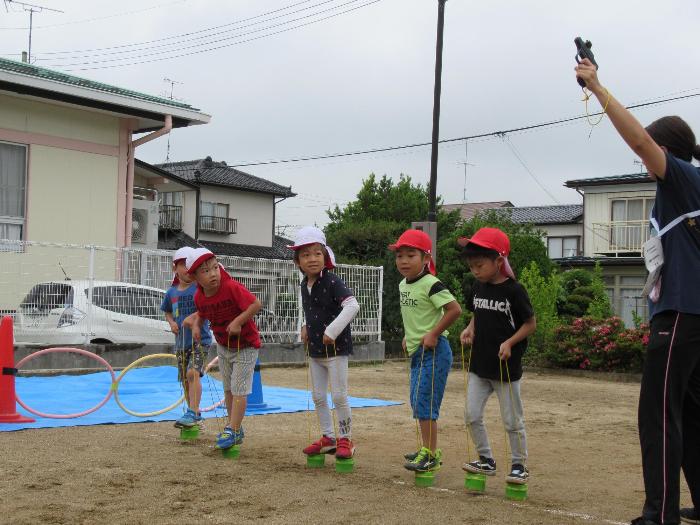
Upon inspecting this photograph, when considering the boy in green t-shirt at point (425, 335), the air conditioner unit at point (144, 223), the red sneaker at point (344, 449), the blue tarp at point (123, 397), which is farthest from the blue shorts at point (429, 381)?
the air conditioner unit at point (144, 223)

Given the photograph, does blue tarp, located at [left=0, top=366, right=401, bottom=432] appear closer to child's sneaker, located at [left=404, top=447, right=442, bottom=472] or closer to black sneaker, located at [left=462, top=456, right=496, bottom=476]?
child's sneaker, located at [left=404, top=447, right=442, bottom=472]

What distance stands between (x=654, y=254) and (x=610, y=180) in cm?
3194

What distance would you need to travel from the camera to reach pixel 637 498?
4.91 metres

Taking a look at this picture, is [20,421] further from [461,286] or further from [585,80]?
[461,286]

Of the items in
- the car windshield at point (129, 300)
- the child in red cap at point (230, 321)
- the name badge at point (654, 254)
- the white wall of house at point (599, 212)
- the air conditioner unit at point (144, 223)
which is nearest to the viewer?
the name badge at point (654, 254)

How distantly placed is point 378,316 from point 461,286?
4.03 metres

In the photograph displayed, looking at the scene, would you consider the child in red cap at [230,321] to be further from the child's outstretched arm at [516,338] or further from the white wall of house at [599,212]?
the white wall of house at [599,212]

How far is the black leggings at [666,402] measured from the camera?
3.85 m

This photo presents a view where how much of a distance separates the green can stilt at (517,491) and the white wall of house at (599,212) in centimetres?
3161

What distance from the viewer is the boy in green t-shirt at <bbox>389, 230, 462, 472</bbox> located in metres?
5.17

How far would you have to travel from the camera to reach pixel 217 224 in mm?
40938

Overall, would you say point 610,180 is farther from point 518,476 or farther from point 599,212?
point 518,476

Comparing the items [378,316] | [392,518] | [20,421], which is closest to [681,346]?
[392,518]

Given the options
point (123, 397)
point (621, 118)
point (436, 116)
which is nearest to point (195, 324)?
point (123, 397)
